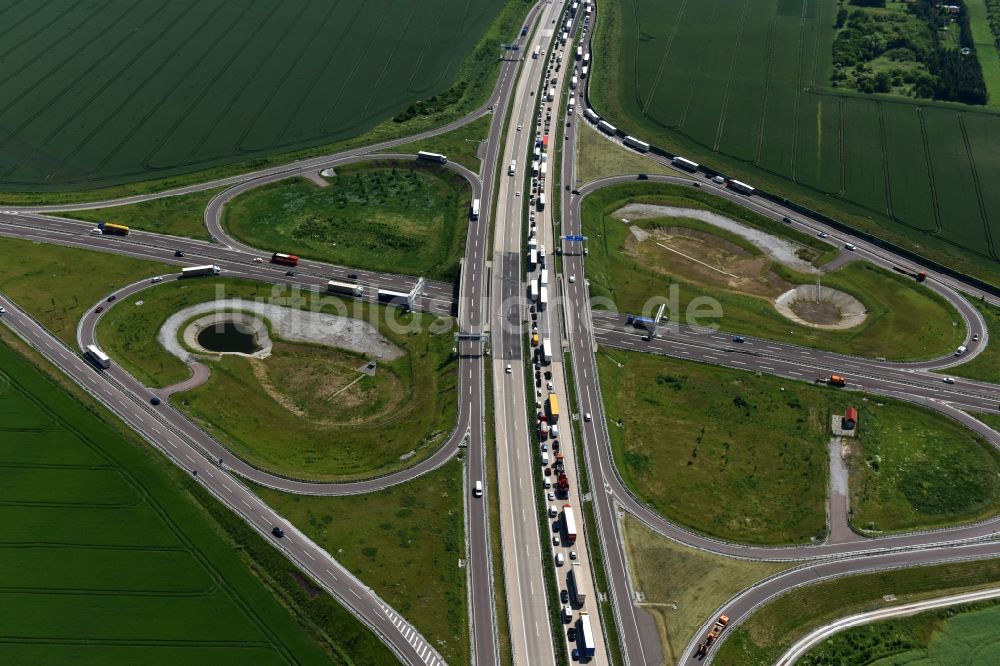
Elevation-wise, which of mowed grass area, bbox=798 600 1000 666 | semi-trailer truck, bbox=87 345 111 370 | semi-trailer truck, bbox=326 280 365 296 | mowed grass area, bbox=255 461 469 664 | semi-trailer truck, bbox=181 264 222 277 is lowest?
mowed grass area, bbox=798 600 1000 666

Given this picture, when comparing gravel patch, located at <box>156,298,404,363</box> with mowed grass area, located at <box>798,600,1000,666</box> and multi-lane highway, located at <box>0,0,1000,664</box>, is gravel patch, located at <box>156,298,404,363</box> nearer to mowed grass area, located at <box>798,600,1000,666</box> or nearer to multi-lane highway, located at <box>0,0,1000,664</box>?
multi-lane highway, located at <box>0,0,1000,664</box>

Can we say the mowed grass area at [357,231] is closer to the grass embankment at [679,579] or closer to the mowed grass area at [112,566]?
the mowed grass area at [112,566]

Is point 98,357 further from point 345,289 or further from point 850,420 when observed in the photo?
point 850,420

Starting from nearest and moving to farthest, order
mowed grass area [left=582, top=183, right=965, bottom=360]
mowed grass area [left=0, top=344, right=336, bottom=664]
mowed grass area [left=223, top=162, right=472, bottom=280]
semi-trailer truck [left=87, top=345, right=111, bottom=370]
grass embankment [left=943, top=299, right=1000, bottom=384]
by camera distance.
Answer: mowed grass area [left=0, top=344, right=336, bottom=664], semi-trailer truck [left=87, top=345, right=111, bottom=370], grass embankment [left=943, top=299, right=1000, bottom=384], mowed grass area [left=582, top=183, right=965, bottom=360], mowed grass area [left=223, top=162, right=472, bottom=280]

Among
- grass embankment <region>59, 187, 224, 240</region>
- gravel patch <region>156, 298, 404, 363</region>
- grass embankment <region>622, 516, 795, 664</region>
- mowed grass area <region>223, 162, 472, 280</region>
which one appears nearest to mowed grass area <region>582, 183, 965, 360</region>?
mowed grass area <region>223, 162, 472, 280</region>

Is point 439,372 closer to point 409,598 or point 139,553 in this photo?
point 409,598

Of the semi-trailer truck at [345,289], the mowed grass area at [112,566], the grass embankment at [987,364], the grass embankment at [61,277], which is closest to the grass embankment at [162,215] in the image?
the grass embankment at [61,277]
